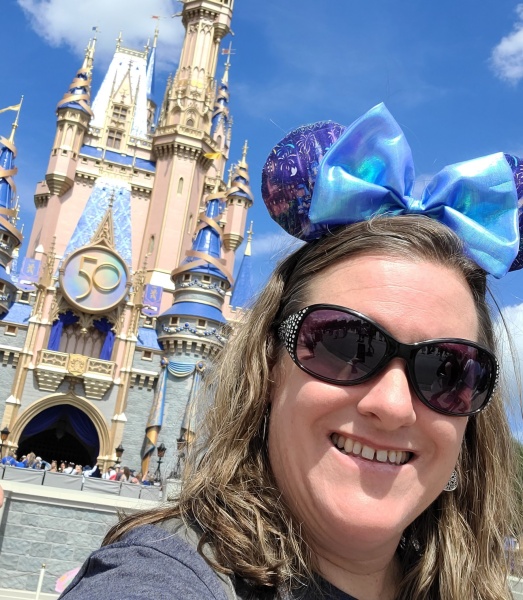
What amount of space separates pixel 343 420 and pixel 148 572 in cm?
45

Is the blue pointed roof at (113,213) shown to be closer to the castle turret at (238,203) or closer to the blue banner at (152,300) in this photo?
the blue banner at (152,300)

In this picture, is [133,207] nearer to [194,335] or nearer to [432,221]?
[194,335]

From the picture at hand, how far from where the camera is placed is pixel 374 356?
125 centimetres

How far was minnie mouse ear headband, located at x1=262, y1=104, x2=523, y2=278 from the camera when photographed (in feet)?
4.72

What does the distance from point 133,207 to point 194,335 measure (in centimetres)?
831

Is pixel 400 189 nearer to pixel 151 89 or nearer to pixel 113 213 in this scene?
pixel 113 213

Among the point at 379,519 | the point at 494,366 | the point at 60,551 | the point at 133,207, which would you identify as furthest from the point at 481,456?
the point at 133,207

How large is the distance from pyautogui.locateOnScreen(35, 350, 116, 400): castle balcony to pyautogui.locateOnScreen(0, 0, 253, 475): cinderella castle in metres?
0.04

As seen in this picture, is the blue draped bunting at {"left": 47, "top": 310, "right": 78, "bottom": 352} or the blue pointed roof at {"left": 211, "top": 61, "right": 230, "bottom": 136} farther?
the blue pointed roof at {"left": 211, "top": 61, "right": 230, "bottom": 136}

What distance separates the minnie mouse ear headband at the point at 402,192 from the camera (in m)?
1.44

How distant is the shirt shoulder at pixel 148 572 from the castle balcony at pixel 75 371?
67.9 feet

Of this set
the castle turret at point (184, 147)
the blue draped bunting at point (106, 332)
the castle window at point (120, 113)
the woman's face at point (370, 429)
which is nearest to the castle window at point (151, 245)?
the castle turret at point (184, 147)

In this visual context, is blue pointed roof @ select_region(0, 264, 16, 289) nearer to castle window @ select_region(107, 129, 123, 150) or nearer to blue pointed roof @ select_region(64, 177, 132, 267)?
blue pointed roof @ select_region(64, 177, 132, 267)

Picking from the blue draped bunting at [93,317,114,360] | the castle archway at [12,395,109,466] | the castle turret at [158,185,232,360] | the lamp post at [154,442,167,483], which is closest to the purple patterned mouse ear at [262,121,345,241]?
the lamp post at [154,442,167,483]
